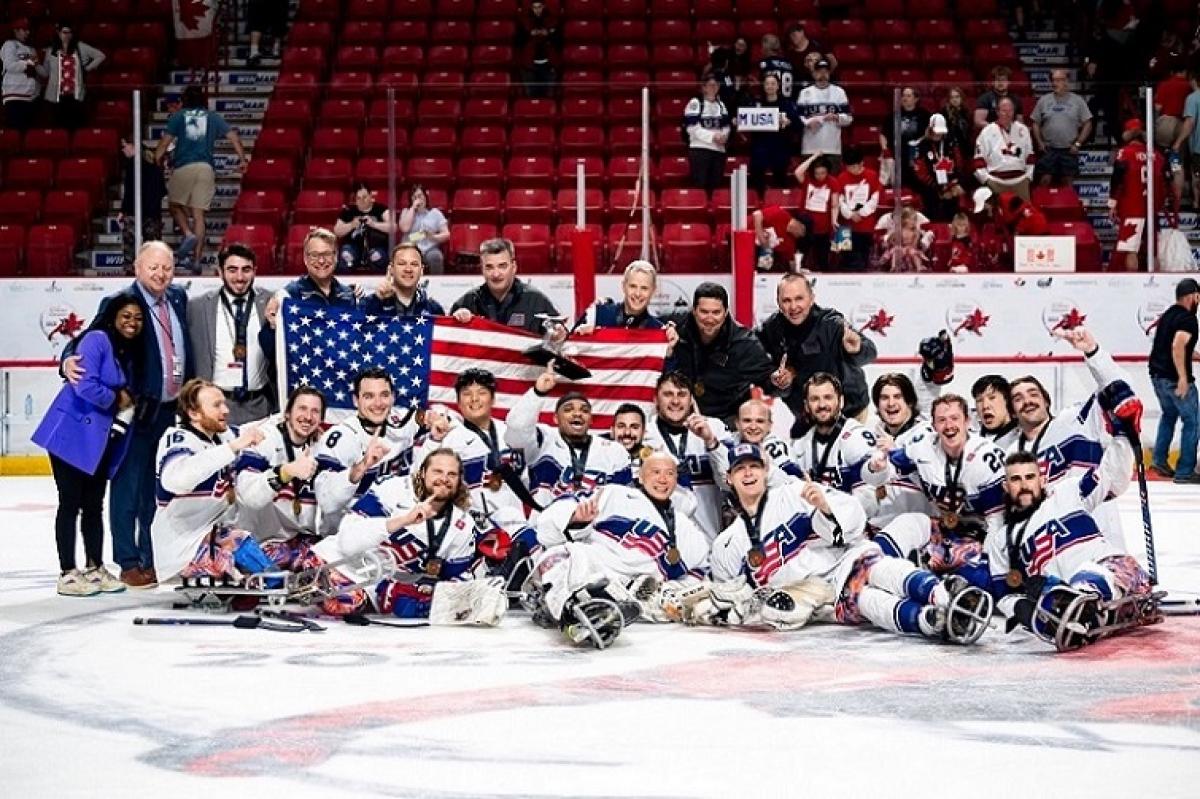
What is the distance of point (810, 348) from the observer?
870cm

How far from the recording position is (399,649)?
675 centimetres

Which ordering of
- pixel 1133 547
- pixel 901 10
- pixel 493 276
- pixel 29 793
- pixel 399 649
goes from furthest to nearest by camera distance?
pixel 901 10 < pixel 1133 547 < pixel 493 276 < pixel 399 649 < pixel 29 793

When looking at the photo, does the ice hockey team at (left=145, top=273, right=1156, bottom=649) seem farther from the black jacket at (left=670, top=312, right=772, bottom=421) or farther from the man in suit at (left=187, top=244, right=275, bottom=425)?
the man in suit at (left=187, top=244, right=275, bottom=425)

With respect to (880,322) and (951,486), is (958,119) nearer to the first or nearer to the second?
(880,322)

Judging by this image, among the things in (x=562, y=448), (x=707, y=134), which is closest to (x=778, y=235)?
(x=707, y=134)

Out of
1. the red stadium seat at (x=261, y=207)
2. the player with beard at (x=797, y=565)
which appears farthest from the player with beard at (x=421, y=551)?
the red stadium seat at (x=261, y=207)

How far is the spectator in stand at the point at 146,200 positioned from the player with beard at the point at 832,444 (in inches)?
278

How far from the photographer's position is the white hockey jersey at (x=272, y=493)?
7.79 m

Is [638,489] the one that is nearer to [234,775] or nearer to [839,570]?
[839,570]

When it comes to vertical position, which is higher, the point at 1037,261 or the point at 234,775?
the point at 1037,261

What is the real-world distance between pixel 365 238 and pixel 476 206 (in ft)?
3.23

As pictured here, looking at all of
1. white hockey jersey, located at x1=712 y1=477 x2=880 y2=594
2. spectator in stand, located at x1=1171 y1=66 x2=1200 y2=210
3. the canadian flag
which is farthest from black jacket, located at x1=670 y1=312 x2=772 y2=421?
the canadian flag

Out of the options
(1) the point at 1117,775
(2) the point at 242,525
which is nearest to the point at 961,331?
(2) the point at 242,525

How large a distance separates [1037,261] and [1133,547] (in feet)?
15.1
